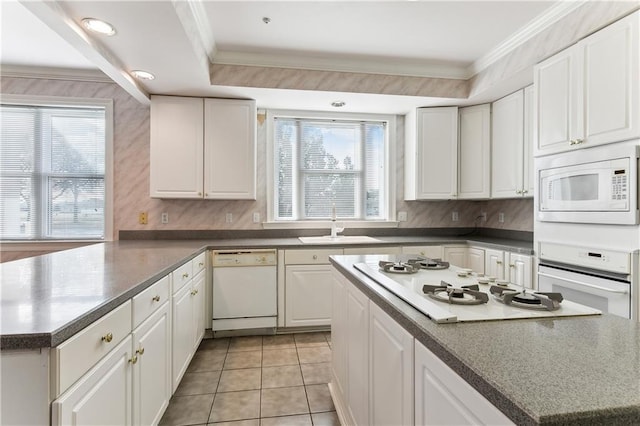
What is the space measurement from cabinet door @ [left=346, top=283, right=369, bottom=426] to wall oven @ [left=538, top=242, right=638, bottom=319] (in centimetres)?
159

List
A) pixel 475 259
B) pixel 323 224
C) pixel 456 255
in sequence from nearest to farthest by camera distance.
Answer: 1. pixel 475 259
2. pixel 456 255
3. pixel 323 224

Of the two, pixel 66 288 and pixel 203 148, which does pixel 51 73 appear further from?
pixel 66 288

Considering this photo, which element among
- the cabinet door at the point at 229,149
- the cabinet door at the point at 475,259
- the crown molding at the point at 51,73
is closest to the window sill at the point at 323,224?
the cabinet door at the point at 229,149

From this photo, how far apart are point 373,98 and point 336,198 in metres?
1.22

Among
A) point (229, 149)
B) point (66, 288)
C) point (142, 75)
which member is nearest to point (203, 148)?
point (229, 149)

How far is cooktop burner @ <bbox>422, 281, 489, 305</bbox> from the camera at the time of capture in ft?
3.46

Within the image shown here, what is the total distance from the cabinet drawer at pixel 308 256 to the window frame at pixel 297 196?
61 centimetres

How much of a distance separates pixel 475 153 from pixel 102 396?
11.8 feet

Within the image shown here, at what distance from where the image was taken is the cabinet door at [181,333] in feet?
6.47

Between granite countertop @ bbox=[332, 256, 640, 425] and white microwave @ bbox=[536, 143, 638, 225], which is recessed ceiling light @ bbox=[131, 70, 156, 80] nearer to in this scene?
granite countertop @ bbox=[332, 256, 640, 425]

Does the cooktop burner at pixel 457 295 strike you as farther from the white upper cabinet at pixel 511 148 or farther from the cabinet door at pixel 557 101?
the white upper cabinet at pixel 511 148

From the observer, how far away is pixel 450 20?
7.93 ft

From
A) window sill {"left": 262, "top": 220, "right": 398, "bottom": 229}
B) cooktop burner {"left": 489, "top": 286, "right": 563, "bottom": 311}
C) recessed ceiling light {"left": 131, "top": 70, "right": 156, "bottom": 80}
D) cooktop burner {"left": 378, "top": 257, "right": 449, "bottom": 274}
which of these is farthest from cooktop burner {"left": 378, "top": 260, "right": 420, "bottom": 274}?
recessed ceiling light {"left": 131, "top": 70, "right": 156, "bottom": 80}

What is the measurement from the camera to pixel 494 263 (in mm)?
2990
